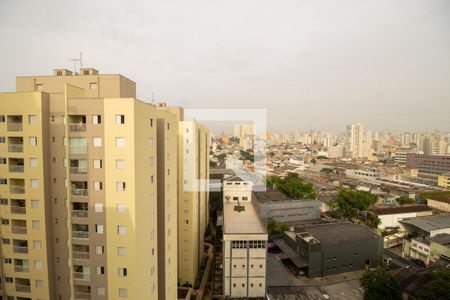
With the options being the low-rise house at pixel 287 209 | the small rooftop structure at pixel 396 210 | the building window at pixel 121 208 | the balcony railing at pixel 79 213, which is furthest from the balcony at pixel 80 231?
the small rooftop structure at pixel 396 210

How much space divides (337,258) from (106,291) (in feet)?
54.7

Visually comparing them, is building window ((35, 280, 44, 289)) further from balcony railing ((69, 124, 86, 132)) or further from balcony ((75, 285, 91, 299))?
balcony railing ((69, 124, 86, 132))

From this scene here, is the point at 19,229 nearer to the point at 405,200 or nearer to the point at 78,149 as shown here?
the point at 78,149

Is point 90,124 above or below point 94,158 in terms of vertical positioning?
above

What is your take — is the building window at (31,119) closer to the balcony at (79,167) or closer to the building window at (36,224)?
the balcony at (79,167)

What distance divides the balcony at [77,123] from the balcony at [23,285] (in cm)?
582

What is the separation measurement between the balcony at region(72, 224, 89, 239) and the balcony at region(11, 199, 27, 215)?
6.17 feet

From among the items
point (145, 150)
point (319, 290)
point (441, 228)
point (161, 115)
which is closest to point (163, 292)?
point (145, 150)

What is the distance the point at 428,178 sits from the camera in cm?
5569

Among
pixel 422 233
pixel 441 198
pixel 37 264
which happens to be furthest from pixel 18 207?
pixel 441 198

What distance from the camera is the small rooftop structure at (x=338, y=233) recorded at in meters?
19.0

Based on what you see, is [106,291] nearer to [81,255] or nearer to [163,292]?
[81,255]

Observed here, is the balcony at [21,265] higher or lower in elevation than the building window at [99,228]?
lower

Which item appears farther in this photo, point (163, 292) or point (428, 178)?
point (428, 178)
